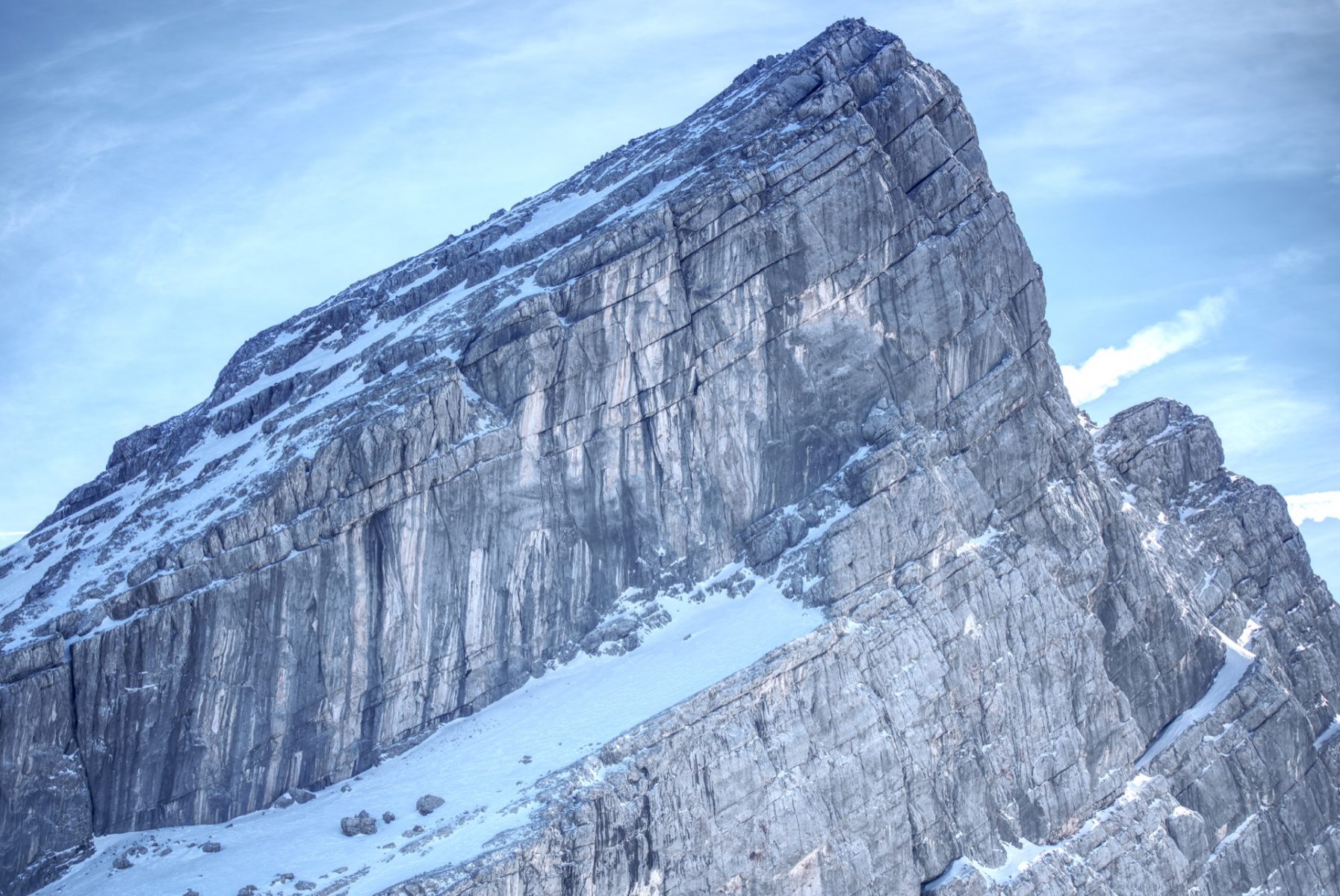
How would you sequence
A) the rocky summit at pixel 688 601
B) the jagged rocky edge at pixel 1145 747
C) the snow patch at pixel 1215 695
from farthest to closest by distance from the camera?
the snow patch at pixel 1215 695
the rocky summit at pixel 688 601
the jagged rocky edge at pixel 1145 747

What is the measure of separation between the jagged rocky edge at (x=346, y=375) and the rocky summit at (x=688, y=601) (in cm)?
39

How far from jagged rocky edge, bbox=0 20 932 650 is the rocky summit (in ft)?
1.27

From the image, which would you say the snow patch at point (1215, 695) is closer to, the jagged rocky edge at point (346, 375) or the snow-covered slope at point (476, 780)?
the snow-covered slope at point (476, 780)

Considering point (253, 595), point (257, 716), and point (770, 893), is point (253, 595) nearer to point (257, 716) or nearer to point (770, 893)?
point (257, 716)

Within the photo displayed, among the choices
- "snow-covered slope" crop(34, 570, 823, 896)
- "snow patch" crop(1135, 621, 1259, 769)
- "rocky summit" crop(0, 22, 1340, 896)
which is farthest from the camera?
"snow patch" crop(1135, 621, 1259, 769)

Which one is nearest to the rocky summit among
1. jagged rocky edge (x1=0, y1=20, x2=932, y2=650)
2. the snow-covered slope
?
the snow-covered slope

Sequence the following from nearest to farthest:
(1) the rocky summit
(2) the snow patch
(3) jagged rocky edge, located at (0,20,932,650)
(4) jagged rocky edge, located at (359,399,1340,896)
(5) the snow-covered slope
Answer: (5) the snow-covered slope < (4) jagged rocky edge, located at (359,399,1340,896) < (1) the rocky summit < (3) jagged rocky edge, located at (0,20,932,650) < (2) the snow patch

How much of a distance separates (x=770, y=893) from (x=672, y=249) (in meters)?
37.3

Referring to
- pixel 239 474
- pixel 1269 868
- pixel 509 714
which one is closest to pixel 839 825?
pixel 509 714

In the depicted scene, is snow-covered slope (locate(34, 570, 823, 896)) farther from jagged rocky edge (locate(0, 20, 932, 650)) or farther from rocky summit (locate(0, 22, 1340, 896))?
jagged rocky edge (locate(0, 20, 932, 650))

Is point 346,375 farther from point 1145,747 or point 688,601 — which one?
point 1145,747

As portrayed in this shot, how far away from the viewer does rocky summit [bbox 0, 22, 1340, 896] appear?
68.4 m

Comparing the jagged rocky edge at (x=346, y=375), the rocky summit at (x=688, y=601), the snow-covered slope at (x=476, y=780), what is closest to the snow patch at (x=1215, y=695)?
the rocky summit at (x=688, y=601)

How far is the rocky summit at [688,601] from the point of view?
225ft
